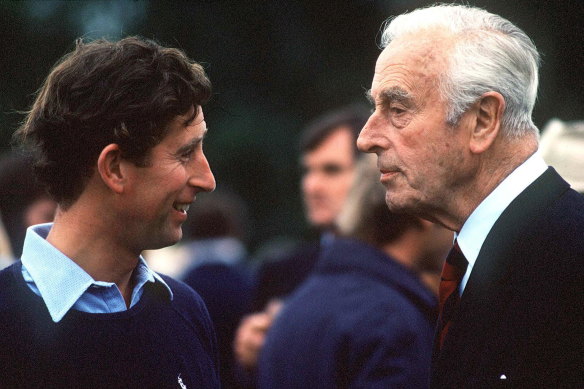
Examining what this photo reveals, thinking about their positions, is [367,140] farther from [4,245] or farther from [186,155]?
[4,245]

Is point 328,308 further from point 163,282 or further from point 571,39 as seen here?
point 571,39

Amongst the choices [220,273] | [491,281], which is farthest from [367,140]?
[220,273]

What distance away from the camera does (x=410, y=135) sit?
3250 mm

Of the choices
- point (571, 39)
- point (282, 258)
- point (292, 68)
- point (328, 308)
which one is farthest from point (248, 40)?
point (328, 308)

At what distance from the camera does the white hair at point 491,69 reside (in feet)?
10.4

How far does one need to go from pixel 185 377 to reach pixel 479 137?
1334 mm

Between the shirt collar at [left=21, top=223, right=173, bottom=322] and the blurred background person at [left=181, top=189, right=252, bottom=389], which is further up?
the shirt collar at [left=21, top=223, right=173, bottom=322]

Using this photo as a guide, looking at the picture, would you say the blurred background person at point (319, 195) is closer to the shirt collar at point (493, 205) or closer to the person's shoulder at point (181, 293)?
the person's shoulder at point (181, 293)

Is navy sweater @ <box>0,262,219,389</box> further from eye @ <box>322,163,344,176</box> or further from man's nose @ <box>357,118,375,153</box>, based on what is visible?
eye @ <box>322,163,344,176</box>

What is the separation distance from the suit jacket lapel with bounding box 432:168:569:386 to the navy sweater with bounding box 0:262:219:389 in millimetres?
864

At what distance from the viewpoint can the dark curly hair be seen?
292cm

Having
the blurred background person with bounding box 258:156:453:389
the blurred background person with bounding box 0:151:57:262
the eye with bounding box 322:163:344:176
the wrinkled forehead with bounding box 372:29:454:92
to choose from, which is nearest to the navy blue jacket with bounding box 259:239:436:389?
the blurred background person with bounding box 258:156:453:389

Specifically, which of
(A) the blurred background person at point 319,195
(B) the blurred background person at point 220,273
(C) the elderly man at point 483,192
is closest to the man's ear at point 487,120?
(C) the elderly man at point 483,192

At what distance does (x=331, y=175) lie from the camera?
596 centimetres
